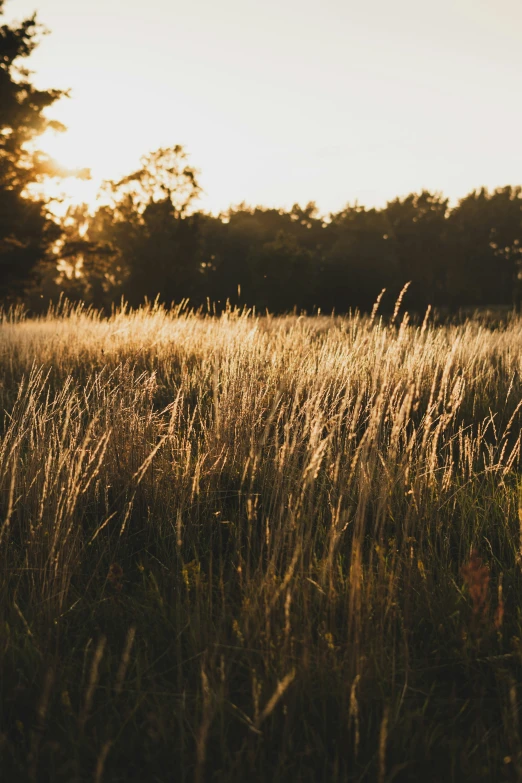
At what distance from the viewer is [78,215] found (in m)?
51.8

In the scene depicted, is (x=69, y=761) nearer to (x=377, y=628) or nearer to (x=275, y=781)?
(x=275, y=781)

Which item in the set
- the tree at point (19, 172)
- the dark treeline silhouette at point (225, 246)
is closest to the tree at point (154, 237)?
the dark treeline silhouette at point (225, 246)

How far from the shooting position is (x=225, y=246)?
152 feet

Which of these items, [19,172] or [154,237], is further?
[154,237]

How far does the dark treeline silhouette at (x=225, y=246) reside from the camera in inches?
704

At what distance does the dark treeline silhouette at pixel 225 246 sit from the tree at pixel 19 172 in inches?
1.5

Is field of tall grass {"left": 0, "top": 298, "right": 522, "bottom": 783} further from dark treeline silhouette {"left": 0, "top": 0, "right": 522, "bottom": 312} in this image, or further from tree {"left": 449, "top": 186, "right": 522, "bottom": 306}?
tree {"left": 449, "top": 186, "right": 522, "bottom": 306}

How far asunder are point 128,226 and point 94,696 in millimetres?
40266

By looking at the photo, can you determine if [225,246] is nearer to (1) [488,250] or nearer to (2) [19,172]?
(2) [19,172]

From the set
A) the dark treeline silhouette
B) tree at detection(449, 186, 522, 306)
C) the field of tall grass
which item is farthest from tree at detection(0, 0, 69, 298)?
tree at detection(449, 186, 522, 306)

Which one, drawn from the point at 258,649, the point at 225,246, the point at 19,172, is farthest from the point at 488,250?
the point at 258,649

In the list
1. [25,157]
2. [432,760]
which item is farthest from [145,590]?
[25,157]

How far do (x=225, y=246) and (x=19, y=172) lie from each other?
28799 mm

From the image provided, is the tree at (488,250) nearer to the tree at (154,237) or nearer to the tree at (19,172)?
the tree at (154,237)
